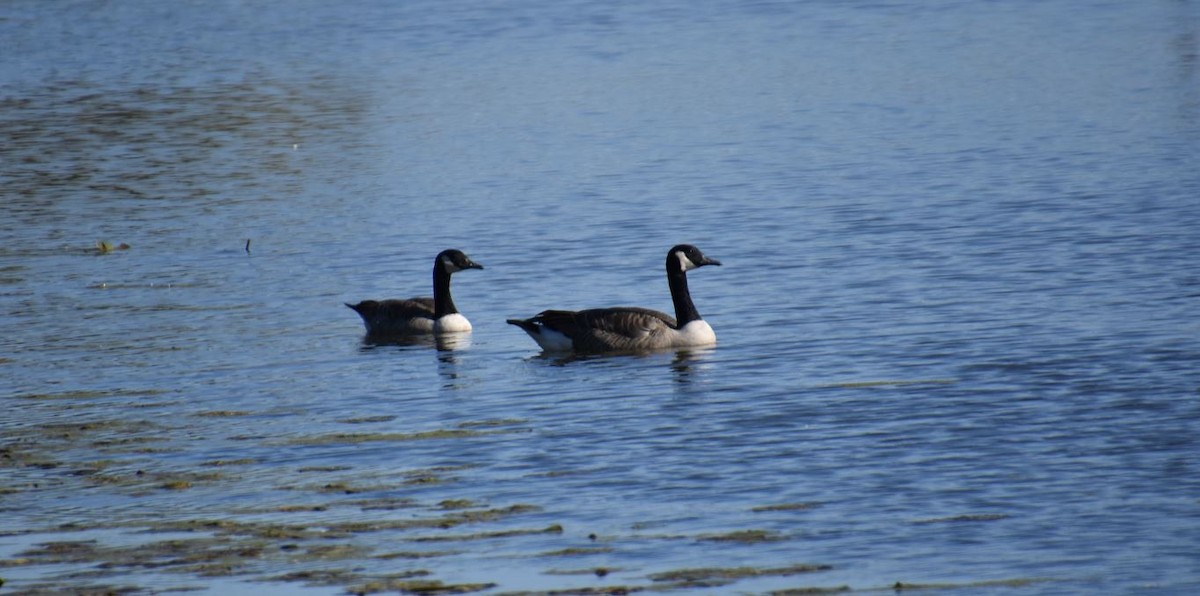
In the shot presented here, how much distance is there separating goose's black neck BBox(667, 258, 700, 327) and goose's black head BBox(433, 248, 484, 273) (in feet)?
9.36

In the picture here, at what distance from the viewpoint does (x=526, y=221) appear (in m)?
29.8

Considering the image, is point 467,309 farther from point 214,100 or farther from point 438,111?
point 214,100

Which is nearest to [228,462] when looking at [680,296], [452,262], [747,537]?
[747,537]

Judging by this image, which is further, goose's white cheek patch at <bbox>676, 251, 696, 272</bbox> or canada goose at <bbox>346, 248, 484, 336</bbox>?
canada goose at <bbox>346, 248, 484, 336</bbox>

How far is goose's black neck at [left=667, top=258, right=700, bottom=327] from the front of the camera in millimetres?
20422

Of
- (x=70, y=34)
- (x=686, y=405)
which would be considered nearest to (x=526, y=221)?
(x=686, y=405)

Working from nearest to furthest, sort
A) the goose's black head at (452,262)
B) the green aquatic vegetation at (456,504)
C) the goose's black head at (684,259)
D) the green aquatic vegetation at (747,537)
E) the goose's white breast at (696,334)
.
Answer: the green aquatic vegetation at (747,537) → the green aquatic vegetation at (456,504) → the goose's white breast at (696,334) → the goose's black head at (684,259) → the goose's black head at (452,262)

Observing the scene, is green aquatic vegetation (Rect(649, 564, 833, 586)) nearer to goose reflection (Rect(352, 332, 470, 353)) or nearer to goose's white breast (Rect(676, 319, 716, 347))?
goose's white breast (Rect(676, 319, 716, 347))

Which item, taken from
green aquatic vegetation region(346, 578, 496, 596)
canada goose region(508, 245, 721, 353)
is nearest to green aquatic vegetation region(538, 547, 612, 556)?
green aquatic vegetation region(346, 578, 496, 596)

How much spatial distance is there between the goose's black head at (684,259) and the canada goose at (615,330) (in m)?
0.77

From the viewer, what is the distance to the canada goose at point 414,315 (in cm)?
2164

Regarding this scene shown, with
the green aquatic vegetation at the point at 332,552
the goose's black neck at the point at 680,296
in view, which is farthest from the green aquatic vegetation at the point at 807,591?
the goose's black neck at the point at 680,296

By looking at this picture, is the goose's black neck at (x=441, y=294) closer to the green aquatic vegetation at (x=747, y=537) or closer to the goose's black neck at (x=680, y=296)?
the goose's black neck at (x=680, y=296)

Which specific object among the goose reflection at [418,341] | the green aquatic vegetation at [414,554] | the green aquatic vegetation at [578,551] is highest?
the green aquatic vegetation at [414,554]
